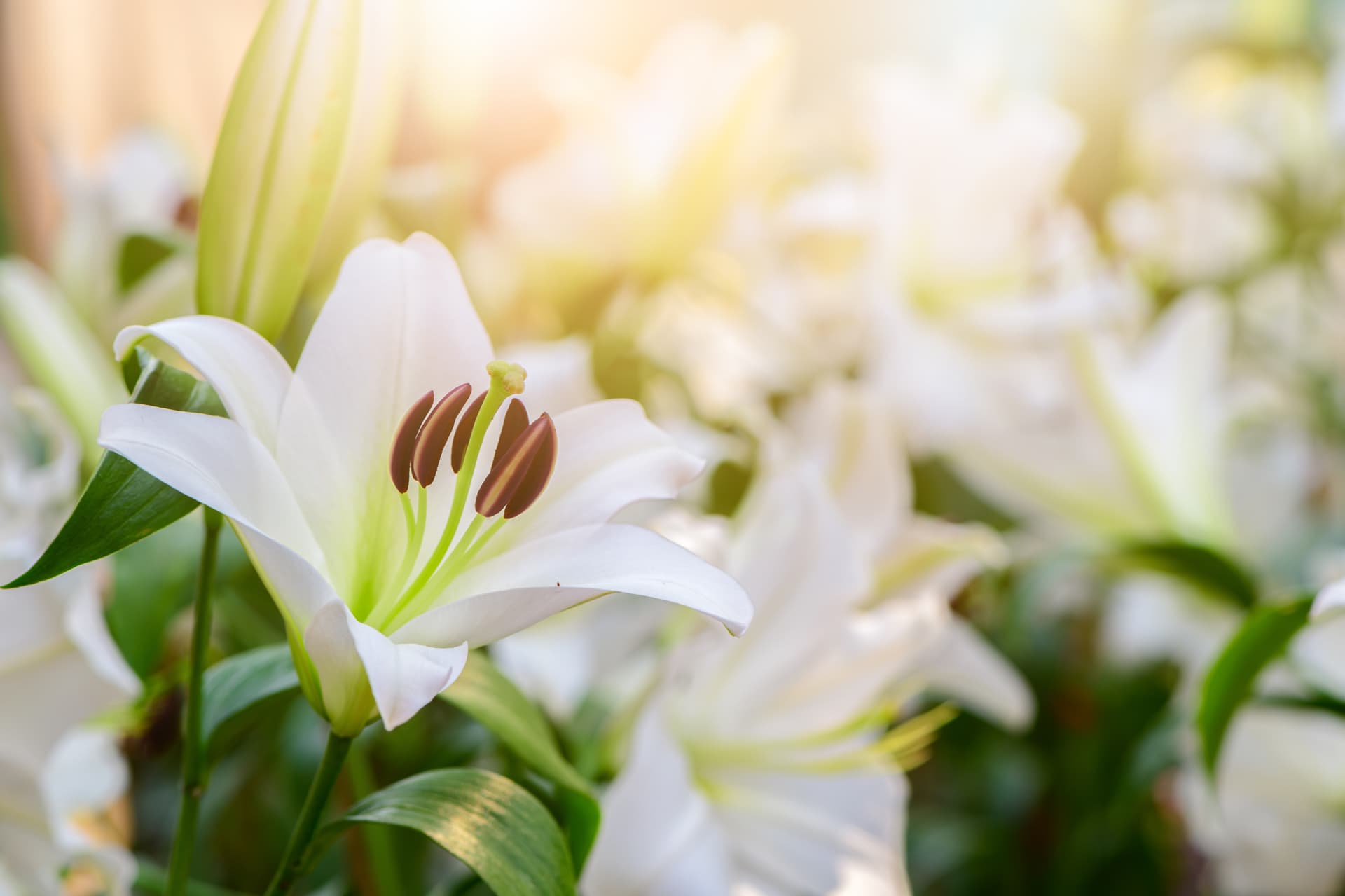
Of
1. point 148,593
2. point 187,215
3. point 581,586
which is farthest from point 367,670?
point 187,215

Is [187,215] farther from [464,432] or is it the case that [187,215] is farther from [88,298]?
[464,432]

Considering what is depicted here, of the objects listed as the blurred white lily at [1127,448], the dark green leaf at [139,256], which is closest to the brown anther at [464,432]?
the dark green leaf at [139,256]

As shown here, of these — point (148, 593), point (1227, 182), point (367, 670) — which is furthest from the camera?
point (1227, 182)

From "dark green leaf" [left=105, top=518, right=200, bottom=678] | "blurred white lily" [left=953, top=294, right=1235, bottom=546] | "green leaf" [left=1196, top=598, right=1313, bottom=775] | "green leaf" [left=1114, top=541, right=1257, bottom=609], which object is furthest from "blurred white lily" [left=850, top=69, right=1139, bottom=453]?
"dark green leaf" [left=105, top=518, right=200, bottom=678]

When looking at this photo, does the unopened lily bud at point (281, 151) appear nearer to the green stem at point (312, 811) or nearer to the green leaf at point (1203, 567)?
the green stem at point (312, 811)

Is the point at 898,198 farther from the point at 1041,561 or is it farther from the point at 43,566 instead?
the point at 43,566

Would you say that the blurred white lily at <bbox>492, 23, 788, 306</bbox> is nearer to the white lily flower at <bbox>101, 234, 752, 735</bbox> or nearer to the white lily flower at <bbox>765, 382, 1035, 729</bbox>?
the white lily flower at <bbox>765, 382, 1035, 729</bbox>
